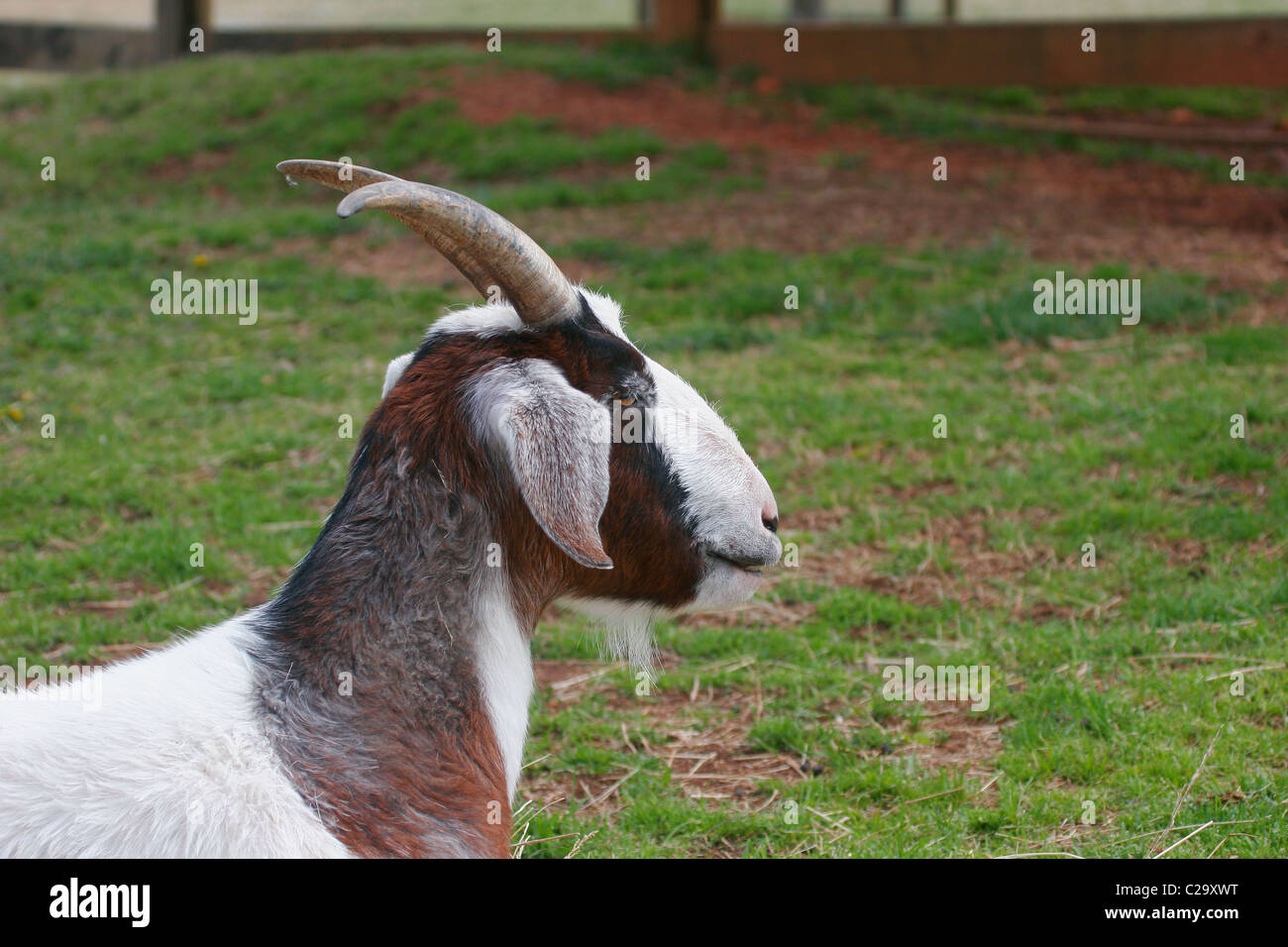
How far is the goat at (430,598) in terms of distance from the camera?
242 cm

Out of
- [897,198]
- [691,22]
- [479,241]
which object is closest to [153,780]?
[479,241]

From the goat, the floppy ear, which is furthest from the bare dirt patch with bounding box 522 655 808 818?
the floppy ear

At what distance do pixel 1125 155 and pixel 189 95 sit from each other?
8647 millimetres

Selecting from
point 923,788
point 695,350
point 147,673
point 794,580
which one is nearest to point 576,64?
point 695,350

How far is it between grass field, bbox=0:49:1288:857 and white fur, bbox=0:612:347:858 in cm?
147

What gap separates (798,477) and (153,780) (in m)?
4.13

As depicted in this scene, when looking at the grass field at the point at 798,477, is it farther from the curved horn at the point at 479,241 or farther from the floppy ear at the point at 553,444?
the curved horn at the point at 479,241

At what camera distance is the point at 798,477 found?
20.2ft

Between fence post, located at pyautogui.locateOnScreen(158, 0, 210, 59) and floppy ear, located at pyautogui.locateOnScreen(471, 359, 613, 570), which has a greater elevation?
fence post, located at pyautogui.locateOnScreen(158, 0, 210, 59)

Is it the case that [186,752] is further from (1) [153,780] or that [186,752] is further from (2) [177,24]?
(2) [177,24]

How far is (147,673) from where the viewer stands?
2.74 m

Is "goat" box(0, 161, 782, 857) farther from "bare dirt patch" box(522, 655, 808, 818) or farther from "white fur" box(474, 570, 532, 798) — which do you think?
"bare dirt patch" box(522, 655, 808, 818)

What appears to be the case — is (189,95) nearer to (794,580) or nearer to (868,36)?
(868,36)

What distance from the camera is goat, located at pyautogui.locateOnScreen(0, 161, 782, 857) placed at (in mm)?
2420
